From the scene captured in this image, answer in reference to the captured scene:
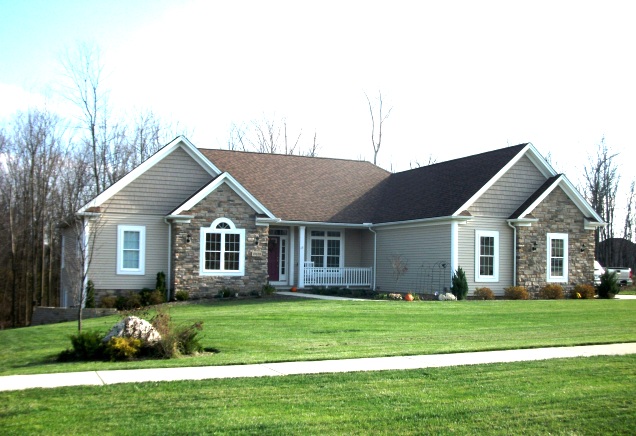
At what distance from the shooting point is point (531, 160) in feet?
91.1

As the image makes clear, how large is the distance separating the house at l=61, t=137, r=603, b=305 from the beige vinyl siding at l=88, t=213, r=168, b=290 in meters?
0.04

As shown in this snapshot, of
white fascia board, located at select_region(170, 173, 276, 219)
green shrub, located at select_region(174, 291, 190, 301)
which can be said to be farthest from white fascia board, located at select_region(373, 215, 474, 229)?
green shrub, located at select_region(174, 291, 190, 301)

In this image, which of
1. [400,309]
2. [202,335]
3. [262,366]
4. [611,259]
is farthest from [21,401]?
[611,259]

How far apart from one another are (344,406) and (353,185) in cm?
2580

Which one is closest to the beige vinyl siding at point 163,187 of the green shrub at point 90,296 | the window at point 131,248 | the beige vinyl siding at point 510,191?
the window at point 131,248

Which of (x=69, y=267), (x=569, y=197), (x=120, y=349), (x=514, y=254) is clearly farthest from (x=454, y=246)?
(x=120, y=349)

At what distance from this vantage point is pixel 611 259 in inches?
2088

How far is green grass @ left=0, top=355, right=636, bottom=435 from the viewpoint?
7289mm

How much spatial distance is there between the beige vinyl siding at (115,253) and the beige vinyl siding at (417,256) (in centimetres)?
981

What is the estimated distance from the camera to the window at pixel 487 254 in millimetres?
26438

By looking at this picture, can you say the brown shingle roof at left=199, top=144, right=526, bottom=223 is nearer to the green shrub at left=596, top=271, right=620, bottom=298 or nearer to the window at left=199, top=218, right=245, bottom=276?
the window at left=199, top=218, right=245, bottom=276

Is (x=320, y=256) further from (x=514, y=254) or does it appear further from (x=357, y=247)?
(x=514, y=254)

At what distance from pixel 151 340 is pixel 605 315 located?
13.8 meters

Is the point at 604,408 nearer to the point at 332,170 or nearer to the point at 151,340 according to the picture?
the point at 151,340
